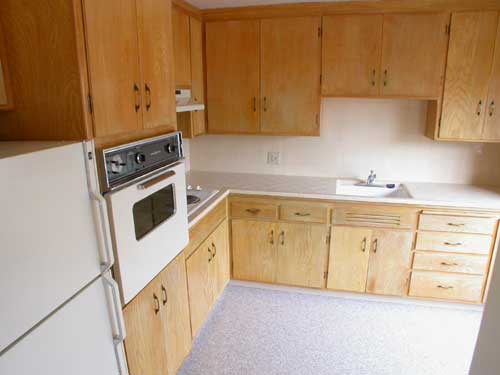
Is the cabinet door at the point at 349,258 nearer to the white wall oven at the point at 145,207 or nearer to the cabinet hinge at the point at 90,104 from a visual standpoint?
the white wall oven at the point at 145,207

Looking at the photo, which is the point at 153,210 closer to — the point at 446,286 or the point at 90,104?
the point at 90,104

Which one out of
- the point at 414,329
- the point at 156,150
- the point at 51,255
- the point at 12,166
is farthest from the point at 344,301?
the point at 12,166

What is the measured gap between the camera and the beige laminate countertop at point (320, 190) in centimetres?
251

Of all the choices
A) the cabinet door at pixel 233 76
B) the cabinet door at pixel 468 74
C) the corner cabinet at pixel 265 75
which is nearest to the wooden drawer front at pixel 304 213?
the corner cabinet at pixel 265 75

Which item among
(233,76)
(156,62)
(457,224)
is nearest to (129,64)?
(156,62)

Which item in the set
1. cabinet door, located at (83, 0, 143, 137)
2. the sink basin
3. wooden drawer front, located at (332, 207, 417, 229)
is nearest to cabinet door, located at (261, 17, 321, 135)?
the sink basin

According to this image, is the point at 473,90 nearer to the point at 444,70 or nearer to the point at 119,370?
the point at 444,70

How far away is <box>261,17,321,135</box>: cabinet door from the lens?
2.69m

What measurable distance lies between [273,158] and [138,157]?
1.93 m

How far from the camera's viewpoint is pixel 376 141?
3.02 meters

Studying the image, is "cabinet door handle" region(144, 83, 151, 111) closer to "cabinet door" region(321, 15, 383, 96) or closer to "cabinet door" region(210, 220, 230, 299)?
"cabinet door" region(210, 220, 230, 299)

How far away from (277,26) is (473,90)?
1.49 meters

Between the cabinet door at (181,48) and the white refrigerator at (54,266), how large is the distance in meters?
1.49

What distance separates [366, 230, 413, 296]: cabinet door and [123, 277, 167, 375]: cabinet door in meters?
1.68
